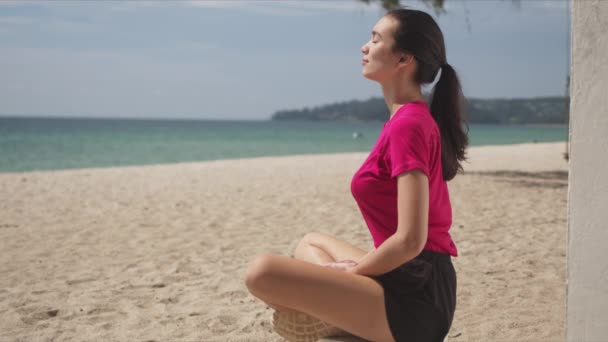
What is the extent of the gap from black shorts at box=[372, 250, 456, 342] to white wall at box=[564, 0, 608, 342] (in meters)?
0.49

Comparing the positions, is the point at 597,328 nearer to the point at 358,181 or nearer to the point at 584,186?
the point at 584,186

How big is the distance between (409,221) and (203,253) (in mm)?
4151

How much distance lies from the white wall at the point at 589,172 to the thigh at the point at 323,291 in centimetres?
62

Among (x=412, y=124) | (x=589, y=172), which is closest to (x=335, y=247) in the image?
(x=412, y=124)

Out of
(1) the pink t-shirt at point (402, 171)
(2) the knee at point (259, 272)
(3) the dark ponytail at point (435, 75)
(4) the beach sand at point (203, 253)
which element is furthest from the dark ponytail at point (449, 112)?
(4) the beach sand at point (203, 253)

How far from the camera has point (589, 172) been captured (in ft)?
5.72

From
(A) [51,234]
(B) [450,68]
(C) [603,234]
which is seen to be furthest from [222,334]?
(A) [51,234]

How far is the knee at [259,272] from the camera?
2.08 m

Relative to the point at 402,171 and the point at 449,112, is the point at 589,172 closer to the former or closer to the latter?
the point at 402,171

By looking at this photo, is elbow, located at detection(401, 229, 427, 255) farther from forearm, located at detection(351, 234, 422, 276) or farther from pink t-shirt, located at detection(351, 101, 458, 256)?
pink t-shirt, located at detection(351, 101, 458, 256)

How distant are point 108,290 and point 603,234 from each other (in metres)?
3.76

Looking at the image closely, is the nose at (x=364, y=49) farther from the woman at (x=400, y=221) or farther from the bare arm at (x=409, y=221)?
the bare arm at (x=409, y=221)

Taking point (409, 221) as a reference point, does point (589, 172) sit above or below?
above

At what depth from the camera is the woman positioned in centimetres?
202
